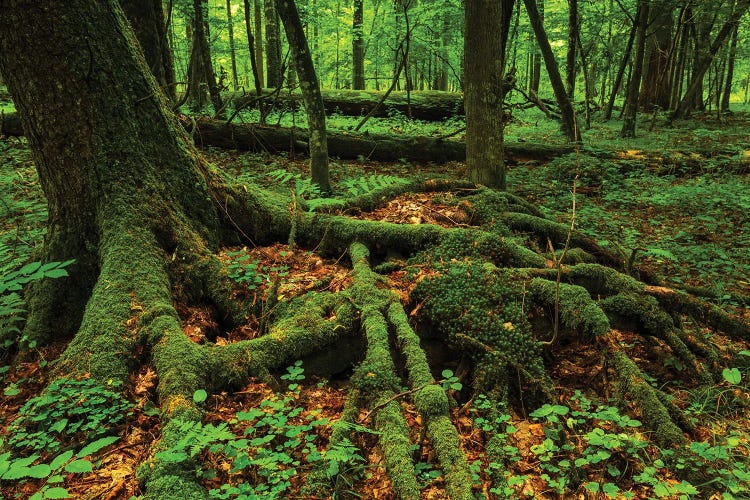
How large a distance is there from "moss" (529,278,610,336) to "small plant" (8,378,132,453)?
2.99 metres

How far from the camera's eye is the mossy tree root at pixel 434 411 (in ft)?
7.16

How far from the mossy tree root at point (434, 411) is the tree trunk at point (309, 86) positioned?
4030 mm

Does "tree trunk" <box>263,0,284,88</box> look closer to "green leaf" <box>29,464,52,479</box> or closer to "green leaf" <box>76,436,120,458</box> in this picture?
"green leaf" <box>76,436,120,458</box>

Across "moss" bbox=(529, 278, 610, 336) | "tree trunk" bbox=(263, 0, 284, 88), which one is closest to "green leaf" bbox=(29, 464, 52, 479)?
"moss" bbox=(529, 278, 610, 336)

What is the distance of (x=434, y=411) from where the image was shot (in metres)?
2.51

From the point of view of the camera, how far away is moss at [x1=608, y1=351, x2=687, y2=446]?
8.61 ft

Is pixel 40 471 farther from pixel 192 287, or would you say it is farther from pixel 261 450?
pixel 192 287

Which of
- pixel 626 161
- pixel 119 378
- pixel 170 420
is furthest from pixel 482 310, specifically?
pixel 626 161

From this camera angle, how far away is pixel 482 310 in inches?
126

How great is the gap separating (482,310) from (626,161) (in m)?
8.12

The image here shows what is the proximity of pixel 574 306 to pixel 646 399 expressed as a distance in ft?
2.58

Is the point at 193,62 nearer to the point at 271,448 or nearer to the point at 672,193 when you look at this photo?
the point at 271,448

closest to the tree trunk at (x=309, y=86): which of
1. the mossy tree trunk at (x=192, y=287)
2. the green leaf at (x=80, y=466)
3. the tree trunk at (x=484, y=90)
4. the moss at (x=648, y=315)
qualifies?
the tree trunk at (x=484, y=90)

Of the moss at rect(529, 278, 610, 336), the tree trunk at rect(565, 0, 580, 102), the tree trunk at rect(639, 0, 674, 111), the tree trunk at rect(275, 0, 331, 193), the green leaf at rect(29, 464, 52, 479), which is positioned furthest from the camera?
the tree trunk at rect(639, 0, 674, 111)
